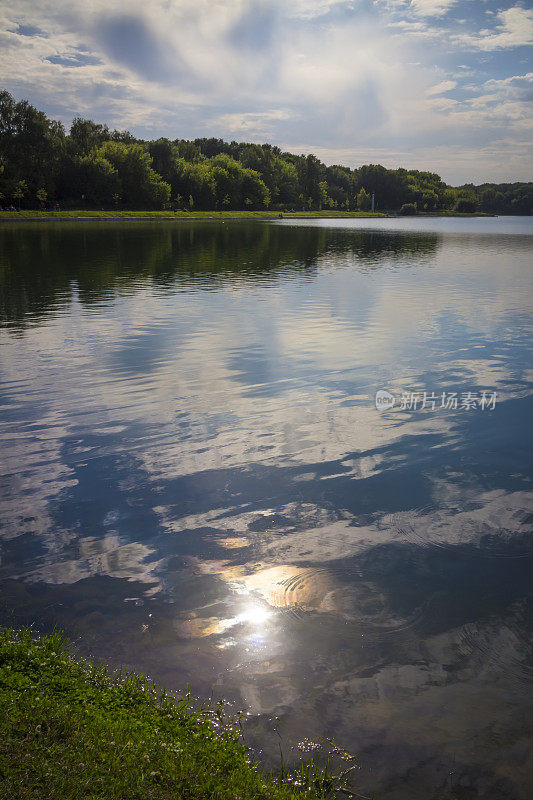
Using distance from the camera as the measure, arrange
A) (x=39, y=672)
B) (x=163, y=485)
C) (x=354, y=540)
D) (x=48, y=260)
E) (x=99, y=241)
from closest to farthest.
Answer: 1. (x=39, y=672)
2. (x=354, y=540)
3. (x=163, y=485)
4. (x=48, y=260)
5. (x=99, y=241)

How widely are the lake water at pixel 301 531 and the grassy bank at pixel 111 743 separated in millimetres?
380

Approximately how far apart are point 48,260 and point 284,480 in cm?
4279

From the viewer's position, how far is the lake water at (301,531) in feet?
18.2

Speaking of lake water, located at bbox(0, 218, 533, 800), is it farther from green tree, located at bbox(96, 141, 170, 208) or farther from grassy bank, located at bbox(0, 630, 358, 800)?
green tree, located at bbox(96, 141, 170, 208)

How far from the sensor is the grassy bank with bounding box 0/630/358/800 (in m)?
4.17

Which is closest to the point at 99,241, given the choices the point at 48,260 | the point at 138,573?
the point at 48,260

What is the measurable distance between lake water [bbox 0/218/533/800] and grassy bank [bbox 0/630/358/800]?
38cm

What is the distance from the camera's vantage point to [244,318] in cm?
2569

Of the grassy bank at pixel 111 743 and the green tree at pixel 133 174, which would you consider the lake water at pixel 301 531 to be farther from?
the green tree at pixel 133 174

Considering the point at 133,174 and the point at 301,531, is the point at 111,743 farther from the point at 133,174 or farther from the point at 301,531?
the point at 133,174

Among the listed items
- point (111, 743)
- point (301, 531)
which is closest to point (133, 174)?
point (301, 531)

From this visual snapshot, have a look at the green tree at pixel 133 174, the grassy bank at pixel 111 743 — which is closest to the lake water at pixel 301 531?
the grassy bank at pixel 111 743

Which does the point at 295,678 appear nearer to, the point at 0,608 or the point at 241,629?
the point at 241,629

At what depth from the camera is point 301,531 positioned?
8602 millimetres
